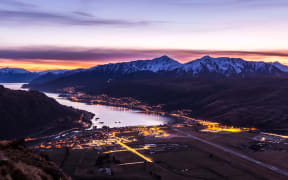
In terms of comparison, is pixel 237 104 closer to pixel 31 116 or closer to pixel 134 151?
pixel 134 151

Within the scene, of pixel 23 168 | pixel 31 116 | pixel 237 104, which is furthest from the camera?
pixel 237 104

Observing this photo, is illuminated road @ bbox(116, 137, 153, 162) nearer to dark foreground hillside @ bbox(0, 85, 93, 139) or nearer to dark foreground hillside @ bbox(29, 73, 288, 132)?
dark foreground hillside @ bbox(0, 85, 93, 139)

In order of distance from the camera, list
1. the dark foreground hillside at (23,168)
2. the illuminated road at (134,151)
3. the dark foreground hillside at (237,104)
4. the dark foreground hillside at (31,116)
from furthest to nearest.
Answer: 1. the dark foreground hillside at (237,104)
2. the dark foreground hillside at (31,116)
3. the illuminated road at (134,151)
4. the dark foreground hillside at (23,168)

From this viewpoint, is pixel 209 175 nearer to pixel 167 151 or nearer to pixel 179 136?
pixel 167 151

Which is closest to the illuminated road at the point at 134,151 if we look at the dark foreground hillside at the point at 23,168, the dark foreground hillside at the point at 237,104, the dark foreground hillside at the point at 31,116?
the dark foreground hillside at the point at 31,116

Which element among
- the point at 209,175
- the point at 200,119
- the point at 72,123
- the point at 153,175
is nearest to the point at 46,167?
the point at 153,175

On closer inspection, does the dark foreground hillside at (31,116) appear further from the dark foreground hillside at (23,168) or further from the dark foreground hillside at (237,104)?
the dark foreground hillside at (23,168)

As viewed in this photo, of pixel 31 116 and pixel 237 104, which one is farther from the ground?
pixel 237 104

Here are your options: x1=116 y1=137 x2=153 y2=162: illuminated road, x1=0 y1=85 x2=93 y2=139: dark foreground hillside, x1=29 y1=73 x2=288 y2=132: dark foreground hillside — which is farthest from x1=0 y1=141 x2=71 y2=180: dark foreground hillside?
x1=29 y1=73 x2=288 y2=132: dark foreground hillside

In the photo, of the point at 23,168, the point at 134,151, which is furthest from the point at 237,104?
the point at 23,168
